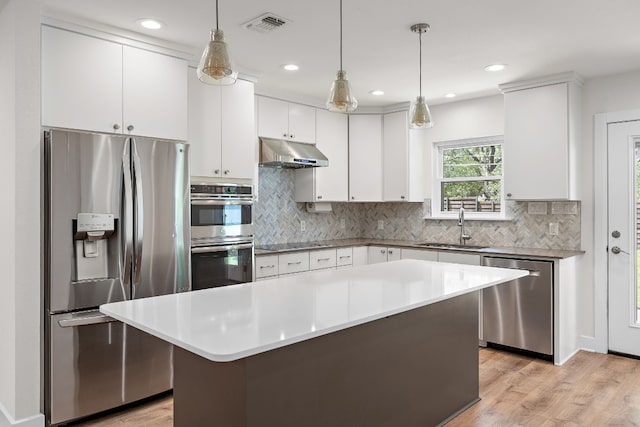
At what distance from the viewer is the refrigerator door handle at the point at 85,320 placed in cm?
272

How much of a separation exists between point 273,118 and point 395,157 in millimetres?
1502

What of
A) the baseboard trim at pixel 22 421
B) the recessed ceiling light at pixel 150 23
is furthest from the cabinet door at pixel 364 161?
the baseboard trim at pixel 22 421

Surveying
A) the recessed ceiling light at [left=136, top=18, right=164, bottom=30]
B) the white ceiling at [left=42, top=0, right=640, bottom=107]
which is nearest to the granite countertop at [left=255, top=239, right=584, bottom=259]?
the white ceiling at [left=42, top=0, right=640, bottom=107]

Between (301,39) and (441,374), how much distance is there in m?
2.40

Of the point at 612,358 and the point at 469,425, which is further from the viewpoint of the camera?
the point at 612,358

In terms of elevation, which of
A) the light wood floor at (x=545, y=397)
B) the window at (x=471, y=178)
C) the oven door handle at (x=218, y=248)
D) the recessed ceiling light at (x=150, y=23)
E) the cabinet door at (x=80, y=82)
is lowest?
the light wood floor at (x=545, y=397)

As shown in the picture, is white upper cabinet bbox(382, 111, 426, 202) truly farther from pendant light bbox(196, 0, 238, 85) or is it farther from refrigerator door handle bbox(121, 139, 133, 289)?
pendant light bbox(196, 0, 238, 85)

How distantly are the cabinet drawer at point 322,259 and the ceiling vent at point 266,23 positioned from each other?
7.41ft

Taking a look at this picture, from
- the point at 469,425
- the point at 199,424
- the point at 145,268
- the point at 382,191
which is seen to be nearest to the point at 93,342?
the point at 145,268

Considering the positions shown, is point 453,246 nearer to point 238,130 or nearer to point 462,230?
point 462,230

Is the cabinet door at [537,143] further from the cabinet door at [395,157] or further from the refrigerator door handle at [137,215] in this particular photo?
the refrigerator door handle at [137,215]

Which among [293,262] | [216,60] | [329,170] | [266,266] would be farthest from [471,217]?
[216,60]

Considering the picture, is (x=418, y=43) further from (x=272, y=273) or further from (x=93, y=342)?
(x=93, y=342)

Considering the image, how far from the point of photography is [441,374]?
9.11 feet
